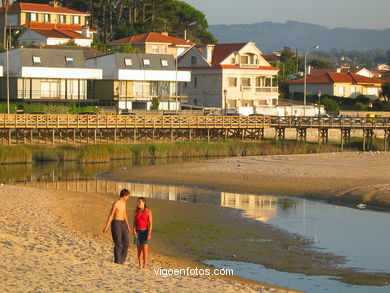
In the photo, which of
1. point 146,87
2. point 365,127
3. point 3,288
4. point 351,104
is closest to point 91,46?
point 146,87

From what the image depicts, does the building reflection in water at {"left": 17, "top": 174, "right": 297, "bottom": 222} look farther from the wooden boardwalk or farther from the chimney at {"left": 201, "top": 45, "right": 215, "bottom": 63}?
the chimney at {"left": 201, "top": 45, "right": 215, "bottom": 63}

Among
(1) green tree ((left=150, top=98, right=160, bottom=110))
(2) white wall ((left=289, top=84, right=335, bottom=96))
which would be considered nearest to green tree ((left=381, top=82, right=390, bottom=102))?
(2) white wall ((left=289, top=84, right=335, bottom=96))

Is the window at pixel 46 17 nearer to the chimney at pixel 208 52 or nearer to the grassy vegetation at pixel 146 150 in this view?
the chimney at pixel 208 52

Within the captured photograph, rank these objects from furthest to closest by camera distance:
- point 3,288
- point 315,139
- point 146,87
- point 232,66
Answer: point 232,66, point 146,87, point 315,139, point 3,288

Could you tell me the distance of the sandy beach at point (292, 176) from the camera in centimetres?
3869

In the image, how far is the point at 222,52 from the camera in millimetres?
90562

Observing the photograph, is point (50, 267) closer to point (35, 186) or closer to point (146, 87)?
point (35, 186)

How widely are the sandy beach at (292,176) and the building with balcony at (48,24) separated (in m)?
51.9

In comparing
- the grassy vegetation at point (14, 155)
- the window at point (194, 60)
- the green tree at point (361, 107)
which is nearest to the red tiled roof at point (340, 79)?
the green tree at point (361, 107)

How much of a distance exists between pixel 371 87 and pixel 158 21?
118ft

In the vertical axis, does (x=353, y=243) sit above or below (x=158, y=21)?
below

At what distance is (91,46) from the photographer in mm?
104125

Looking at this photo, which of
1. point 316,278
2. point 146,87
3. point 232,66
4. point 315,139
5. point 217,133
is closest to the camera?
point 316,278

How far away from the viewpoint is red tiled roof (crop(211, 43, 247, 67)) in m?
89.3
